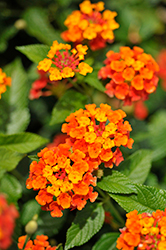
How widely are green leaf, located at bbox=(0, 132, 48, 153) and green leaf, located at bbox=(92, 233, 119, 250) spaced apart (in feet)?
1.77

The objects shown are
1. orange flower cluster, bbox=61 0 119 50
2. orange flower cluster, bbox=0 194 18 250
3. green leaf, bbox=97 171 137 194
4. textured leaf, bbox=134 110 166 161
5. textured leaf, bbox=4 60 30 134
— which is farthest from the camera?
textured leaf, bbox=134 110 166 161

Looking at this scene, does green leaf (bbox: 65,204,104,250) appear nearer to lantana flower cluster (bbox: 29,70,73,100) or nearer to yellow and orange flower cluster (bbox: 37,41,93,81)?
yellow and orange flower cluster (bbox: 37,41,93,81)

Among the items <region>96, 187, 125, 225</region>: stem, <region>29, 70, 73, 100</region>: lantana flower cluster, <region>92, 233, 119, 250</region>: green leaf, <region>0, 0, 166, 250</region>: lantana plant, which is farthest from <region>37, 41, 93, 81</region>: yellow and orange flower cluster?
<region>92, 233, 119, 250</region>: green leaf

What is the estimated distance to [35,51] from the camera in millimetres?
1340

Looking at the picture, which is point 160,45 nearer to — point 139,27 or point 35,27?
point 139,27

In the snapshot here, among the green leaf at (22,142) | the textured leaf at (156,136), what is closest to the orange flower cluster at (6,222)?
the green leaf at (22,142)

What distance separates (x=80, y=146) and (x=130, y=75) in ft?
1.39

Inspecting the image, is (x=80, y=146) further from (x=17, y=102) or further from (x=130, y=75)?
(x=17, y=102)

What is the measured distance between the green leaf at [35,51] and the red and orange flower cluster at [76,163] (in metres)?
0.38

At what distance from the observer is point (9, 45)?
6.85ft

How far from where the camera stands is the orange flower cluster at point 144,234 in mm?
972

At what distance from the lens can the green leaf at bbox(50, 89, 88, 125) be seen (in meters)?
1.38

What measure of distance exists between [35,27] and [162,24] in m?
1.34

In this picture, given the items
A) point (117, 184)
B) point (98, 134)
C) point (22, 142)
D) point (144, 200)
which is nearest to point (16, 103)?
point (22, 142)
